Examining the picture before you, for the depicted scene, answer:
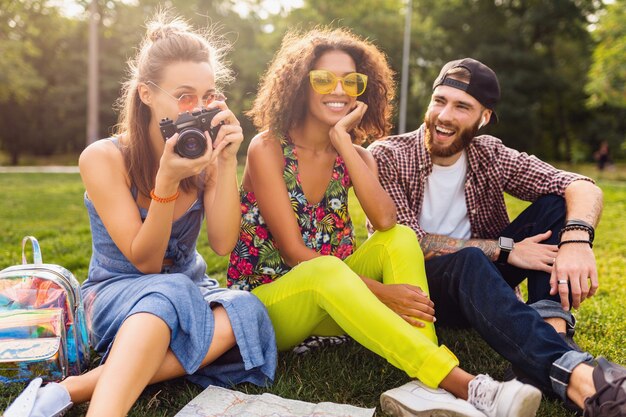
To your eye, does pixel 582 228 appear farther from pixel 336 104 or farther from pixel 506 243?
pixel 336 104

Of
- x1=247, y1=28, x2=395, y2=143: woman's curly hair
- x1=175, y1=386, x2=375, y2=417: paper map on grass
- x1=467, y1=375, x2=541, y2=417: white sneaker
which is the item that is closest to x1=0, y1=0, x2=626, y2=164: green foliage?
x1=247, y1=28, x2=395, y2=143: woman's curly hair

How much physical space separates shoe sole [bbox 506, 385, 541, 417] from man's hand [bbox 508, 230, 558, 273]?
885 mm

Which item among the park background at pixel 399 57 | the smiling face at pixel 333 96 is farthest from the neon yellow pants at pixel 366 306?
the park background at pixel 399 57

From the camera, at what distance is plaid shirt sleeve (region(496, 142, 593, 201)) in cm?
332

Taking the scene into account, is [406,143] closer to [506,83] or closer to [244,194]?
[244,194]

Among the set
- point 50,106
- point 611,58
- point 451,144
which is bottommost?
point 50,106

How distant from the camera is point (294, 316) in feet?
8.99

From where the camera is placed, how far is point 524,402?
2.18 meters

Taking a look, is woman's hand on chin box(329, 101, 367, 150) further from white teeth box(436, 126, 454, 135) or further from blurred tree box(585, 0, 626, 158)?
blurred tree box(585, 0, 626, 158)

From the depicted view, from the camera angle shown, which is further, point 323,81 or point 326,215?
point 326,215

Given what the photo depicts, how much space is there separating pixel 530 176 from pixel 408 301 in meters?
1.25

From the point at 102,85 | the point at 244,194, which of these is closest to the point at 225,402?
the point at 244,194

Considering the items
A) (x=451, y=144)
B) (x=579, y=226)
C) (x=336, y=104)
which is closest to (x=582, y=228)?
(x=579, y=226)

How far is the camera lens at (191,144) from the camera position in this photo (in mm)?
2527
